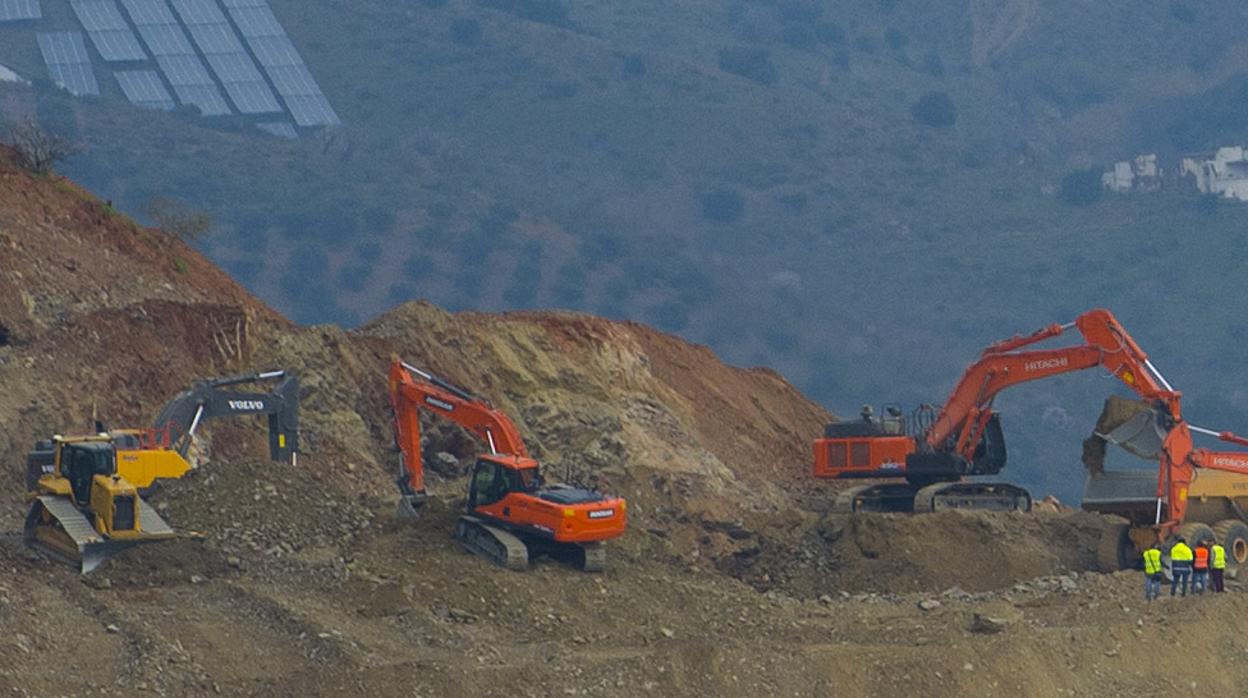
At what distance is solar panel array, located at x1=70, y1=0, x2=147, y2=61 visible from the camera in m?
149

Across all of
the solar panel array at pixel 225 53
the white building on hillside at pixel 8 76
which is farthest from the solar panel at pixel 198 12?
the white building on hillside at pixel 8 76

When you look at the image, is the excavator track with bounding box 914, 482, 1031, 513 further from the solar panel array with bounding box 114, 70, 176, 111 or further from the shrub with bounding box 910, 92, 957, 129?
the shrub with bounding box 910, 92, 957, 129

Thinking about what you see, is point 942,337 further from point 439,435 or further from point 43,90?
point 439,435

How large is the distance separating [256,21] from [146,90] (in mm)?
12189

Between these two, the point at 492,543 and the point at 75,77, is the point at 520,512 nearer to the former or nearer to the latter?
the point at 492,543

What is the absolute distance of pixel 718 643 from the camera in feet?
93.5

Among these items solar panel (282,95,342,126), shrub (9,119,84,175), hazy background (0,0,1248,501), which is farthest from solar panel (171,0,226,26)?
shrub (9,119,84,175)

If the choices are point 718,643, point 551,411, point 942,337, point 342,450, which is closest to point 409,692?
point 718,643

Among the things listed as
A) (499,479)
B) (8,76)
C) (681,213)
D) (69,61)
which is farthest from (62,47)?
(499,479)

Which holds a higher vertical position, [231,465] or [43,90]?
[43,90]

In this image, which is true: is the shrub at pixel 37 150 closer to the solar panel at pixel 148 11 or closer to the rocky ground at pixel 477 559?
the rocky ground at pixel 477 559

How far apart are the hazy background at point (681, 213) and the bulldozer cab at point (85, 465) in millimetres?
76883

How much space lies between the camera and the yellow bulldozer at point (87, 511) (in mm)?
30703

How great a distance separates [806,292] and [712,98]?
113 ft
